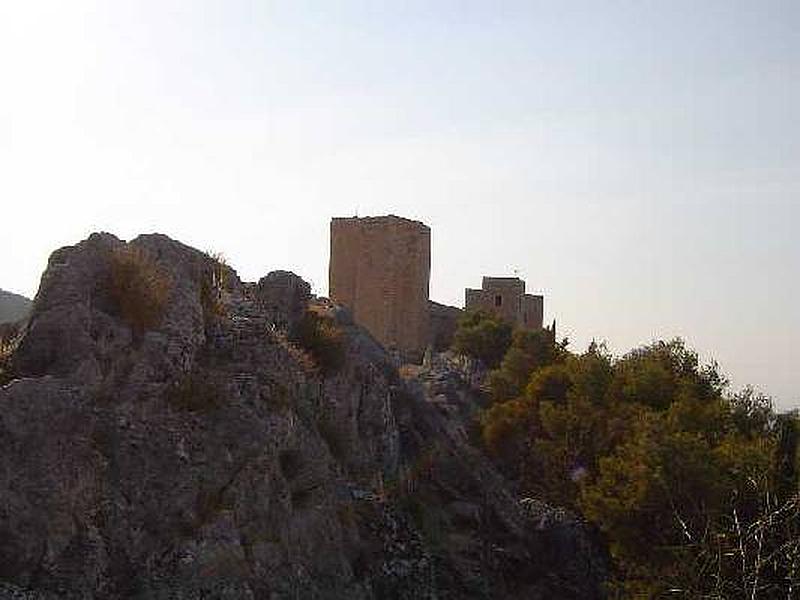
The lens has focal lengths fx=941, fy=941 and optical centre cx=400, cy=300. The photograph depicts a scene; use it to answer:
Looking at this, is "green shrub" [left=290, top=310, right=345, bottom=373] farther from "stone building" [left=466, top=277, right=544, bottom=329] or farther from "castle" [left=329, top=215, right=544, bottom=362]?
"stone building" [left=466, top=277, right=544, bottom=329]

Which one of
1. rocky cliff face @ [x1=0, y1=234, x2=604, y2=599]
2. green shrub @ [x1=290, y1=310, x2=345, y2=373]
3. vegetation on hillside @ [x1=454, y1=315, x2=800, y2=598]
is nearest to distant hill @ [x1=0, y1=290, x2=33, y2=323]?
vegetation on hillside @ [x1=454, y1=315, x2=800, y2=598]

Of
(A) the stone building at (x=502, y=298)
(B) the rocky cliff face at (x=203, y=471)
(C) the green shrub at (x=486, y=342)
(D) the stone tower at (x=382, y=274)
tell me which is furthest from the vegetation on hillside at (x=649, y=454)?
(A) the stone building at (x=502, y=298)

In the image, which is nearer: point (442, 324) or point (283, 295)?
point (283, 295)

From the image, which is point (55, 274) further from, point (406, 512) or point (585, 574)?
point (585, 574)

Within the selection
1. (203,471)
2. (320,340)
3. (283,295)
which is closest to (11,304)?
(283,295)

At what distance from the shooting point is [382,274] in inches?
1374

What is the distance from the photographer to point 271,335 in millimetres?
12422

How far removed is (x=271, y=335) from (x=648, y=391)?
482 inches

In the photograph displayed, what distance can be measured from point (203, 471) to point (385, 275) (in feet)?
82.9

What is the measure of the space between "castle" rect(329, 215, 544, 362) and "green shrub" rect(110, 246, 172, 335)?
2308cm

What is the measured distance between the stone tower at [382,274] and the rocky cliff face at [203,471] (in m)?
19.6

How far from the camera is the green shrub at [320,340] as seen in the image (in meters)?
14.8

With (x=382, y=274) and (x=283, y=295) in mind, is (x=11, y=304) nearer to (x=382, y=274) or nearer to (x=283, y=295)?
(x=382, y=274)

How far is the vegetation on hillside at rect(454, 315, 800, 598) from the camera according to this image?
45.7 feet
